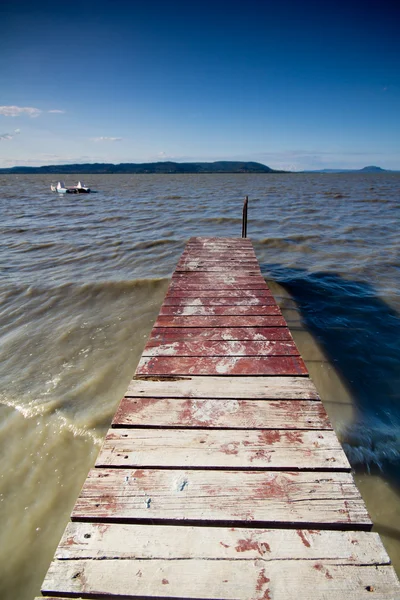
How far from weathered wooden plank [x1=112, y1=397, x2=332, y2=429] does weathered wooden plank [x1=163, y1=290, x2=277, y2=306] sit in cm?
225

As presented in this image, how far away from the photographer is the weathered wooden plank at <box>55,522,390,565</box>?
5.33 ft

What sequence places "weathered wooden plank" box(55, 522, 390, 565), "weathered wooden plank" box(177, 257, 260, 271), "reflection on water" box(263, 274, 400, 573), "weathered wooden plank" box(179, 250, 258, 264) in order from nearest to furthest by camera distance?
"weathered wooden plank" box(55, 522, 390, 565), "reflection on water" box(263, 274, 400, 573), "weathered wooden plank" box(177, 257, 260, 271), "weathered wooden plank" box(179, 250, 258, 264)

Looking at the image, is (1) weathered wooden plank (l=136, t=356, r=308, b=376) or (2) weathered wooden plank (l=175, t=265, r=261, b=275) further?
(2) weathered wooden plank (l=175, t=265, r=261, b=275)

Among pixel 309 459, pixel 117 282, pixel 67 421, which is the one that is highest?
pixel 309 459

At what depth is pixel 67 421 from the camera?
159 inches

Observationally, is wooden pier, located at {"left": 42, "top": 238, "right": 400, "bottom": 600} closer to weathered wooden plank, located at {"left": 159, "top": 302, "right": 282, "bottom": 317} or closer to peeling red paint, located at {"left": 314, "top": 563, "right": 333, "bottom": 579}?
peeling red paint, located at {"left": 314, "top": 563, "right": 333, "bottom": 579}

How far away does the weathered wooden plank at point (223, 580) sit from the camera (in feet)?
4.85

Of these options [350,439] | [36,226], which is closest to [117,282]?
[350,439]

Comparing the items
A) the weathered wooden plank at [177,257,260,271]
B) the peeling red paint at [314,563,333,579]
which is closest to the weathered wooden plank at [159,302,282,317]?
the weathered wooden plank at [177,257,260,271]

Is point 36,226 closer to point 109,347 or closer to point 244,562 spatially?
point 109,347

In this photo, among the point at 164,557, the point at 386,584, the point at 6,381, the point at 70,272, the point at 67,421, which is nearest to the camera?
the point at 386,584

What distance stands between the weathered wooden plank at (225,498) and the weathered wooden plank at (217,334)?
1836mm

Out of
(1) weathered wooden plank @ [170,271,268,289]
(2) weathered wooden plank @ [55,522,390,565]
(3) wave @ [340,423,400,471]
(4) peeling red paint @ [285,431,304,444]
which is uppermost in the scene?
(1) weathered wooden plank @ [170,271,268,289]

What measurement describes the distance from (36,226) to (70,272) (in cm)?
982
